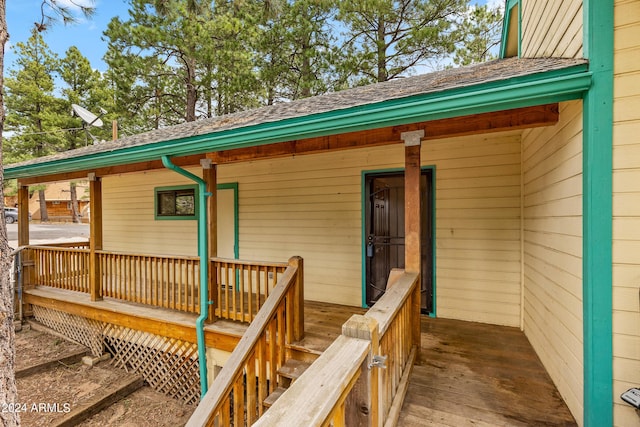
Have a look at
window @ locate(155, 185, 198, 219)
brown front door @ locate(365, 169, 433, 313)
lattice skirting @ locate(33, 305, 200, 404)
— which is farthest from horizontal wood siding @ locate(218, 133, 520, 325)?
lattice skirting @ locate(33, 305, 200, 404)

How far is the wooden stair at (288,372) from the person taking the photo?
2831mm

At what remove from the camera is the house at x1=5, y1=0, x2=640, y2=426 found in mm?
1743

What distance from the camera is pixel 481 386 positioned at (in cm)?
245

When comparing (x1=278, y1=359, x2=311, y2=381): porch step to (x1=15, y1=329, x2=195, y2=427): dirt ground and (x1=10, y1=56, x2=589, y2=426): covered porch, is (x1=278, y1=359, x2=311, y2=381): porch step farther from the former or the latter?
(x1=15, y1=329, x2=195, y2=427): dirt ground

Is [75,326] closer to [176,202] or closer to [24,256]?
[24,256]

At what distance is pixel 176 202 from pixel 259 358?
15.2 feet

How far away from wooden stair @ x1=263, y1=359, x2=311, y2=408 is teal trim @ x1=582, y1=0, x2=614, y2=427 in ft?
6.83

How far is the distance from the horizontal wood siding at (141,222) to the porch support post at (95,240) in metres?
1.10

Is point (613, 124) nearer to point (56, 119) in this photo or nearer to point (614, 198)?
point (614, 198)

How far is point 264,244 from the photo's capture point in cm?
547

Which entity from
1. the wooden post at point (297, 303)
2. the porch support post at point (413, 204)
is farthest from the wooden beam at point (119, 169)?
→ the porch support post at point (413, 204)

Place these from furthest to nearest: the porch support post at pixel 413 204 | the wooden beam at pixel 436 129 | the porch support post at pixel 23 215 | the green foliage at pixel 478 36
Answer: the green foliage at pixel 478 36, the porch support post at pixel 23 215, the porch support post at pixel 413 204, the wooden beam at pixel 436 129

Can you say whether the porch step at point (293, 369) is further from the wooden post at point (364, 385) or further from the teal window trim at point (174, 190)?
the teal window trim at point (174, 190)

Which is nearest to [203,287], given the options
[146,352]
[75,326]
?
[146,352]
